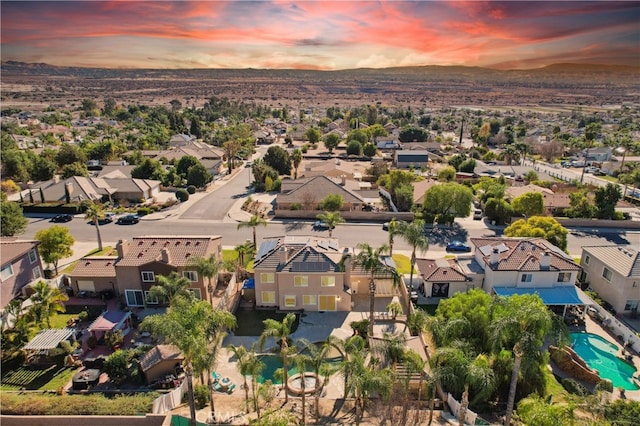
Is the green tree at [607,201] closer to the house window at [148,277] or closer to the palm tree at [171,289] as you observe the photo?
the palm tree at [171,289]

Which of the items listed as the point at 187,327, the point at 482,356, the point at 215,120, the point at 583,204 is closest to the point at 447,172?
the point at 583,204

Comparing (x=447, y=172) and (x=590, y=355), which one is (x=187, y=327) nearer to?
(x=590, y=355)

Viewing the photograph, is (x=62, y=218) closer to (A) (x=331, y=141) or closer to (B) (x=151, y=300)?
(B) (x=151, y=300)

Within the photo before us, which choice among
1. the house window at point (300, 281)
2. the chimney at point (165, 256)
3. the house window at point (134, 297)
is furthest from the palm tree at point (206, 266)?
the house window at point (300, 281)

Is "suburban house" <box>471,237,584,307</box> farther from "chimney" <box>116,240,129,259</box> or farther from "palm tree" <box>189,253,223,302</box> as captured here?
"chimney" <box>116,240,129,259</box>

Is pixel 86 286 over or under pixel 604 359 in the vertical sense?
over

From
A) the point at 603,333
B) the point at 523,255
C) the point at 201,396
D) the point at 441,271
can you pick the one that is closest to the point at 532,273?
the point at 523,255
